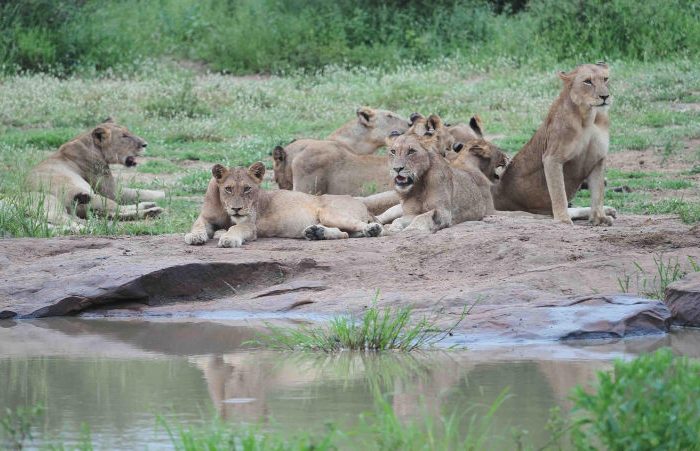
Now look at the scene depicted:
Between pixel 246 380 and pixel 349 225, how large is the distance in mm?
4524

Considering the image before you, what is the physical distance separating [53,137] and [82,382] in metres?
10.9

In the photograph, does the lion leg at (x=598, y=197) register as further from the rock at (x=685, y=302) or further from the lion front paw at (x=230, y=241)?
the rock at (x=685, y=302)

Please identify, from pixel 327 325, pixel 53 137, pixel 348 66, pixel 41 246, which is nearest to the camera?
pixel 327 325

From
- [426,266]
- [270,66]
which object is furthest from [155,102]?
[426,266]

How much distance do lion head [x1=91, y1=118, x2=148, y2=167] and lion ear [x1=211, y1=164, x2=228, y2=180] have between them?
3384 millimetres

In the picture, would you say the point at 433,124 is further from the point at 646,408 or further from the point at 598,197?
the point at 646,408

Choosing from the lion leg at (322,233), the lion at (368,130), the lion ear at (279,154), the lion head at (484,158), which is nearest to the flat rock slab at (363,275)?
the lion leg at (322,233)

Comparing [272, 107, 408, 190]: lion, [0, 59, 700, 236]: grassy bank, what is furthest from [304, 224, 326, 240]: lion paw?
[272, 107, 408, 190]: lion

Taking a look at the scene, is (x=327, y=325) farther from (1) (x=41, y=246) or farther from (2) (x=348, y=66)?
(2) (x=348, y=66)

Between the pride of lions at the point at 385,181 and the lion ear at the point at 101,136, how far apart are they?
0.01 metres

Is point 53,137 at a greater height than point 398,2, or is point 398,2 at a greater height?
point 398,2

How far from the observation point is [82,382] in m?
6.74

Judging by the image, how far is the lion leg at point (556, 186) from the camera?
11.5m

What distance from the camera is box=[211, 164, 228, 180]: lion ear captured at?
35.4ft
